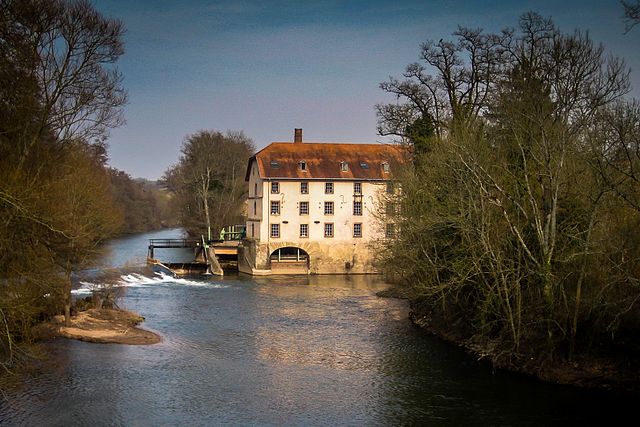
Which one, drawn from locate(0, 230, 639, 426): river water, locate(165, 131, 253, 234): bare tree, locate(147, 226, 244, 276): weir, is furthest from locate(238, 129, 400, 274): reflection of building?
locate(0, 230, 639, 426): river water

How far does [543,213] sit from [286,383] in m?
9.43

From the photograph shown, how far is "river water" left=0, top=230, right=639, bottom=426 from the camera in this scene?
50.4ft

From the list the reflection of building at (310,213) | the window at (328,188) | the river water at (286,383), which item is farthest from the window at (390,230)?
the window at (328,188)

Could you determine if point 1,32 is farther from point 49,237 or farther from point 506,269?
point 506,269

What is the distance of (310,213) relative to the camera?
44.8 metres

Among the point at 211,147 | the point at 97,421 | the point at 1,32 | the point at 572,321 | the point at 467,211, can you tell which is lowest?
the point at 97,421

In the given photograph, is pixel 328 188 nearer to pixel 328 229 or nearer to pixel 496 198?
pixel 328 229

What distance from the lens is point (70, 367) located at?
19.0 m

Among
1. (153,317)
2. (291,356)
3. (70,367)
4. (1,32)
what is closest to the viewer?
(1,32)

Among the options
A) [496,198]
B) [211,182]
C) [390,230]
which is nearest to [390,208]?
[390,230]

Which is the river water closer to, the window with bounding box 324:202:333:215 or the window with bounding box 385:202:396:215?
the window with bounding box 385:202:396:215

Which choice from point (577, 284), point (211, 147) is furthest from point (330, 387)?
point (211, 147)

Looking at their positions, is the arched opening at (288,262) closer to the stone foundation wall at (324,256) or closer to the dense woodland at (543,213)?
the stone foundation wall at (324,256)

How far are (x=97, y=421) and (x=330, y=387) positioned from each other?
20.4 ft
